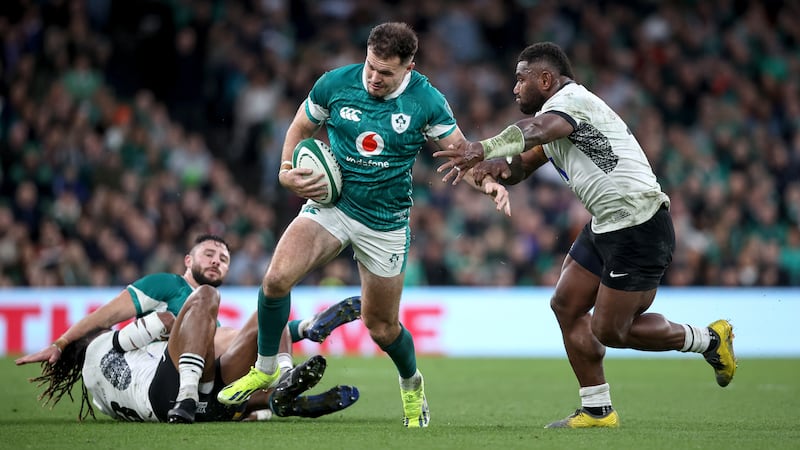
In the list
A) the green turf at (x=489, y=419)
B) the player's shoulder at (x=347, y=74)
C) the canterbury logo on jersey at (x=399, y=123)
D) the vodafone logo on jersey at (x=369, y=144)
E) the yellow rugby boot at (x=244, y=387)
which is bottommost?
the green turf at (x=489, y=419)

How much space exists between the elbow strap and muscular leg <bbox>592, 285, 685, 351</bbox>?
1127mm

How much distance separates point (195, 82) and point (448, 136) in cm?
1211

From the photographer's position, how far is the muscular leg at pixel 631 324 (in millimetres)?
7133

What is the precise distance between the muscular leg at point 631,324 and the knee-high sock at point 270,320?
2.00m

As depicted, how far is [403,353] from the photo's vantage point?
24.3 feet

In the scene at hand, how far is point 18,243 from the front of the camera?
16.0m

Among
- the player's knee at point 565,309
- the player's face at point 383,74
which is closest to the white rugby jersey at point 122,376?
the player's face at point 383,74

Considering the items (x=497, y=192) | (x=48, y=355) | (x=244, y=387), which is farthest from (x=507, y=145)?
(x=48, y=355)

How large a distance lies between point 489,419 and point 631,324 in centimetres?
137

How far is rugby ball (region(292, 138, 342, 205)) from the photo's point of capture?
7031 millimetres

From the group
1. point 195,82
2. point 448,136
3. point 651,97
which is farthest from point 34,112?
point 448,136

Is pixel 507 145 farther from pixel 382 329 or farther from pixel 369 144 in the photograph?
pixel 382 329

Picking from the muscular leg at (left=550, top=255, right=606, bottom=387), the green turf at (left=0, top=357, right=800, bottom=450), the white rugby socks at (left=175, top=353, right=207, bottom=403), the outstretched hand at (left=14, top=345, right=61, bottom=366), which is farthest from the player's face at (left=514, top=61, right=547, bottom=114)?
the outstretched hand at (left=14, top=345, right=61, bottom=366)

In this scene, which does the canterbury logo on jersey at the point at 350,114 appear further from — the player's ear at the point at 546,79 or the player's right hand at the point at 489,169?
the player's ear at the point at 546,79
